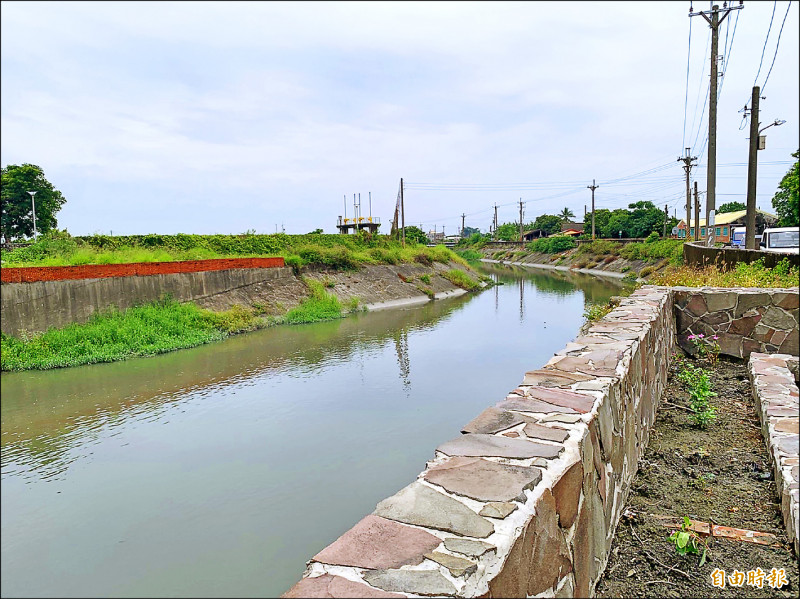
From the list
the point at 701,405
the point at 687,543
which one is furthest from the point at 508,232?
the point at 687,543

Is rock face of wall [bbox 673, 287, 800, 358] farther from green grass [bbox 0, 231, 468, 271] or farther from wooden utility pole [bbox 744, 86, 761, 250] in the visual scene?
green grass [bbox 0, 231, 468, 271]

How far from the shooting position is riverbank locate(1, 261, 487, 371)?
1077 cm

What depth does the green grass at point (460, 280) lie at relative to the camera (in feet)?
93.1

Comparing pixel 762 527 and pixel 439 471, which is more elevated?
pixel 439 471

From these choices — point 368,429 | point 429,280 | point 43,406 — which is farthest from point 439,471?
point 429,280

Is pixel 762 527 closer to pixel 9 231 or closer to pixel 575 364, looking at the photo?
pixel 575 364

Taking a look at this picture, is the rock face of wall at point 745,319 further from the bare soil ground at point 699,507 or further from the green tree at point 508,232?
the green tree at point 508,232

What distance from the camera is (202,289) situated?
55.2 ft

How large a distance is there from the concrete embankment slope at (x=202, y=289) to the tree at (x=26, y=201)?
5.48 m

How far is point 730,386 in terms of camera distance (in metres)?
5.56

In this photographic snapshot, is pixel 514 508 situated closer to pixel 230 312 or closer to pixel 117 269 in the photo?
pixel 117 269

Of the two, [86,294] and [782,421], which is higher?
[86,294]

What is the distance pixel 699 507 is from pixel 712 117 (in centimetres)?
1589

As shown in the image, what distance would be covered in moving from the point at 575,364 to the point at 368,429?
4.14 m
